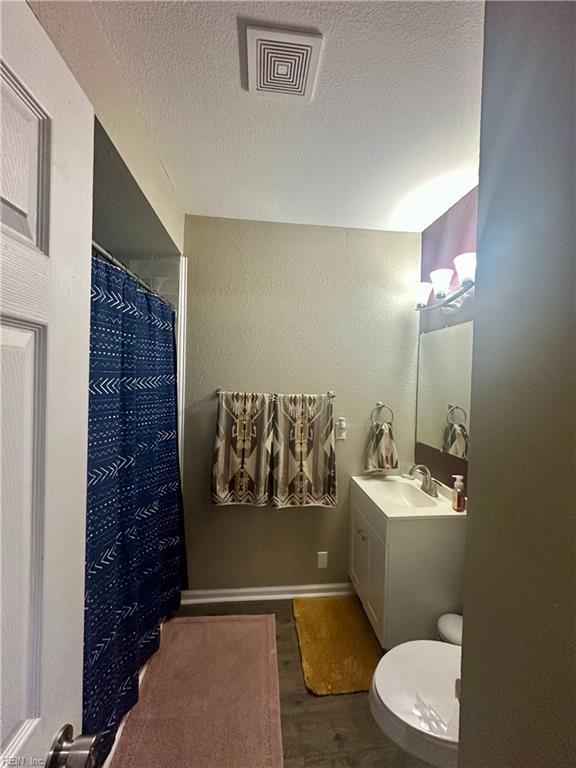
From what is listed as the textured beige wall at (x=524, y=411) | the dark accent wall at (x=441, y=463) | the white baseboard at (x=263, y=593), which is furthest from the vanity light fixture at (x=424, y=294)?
the white baseboard at (x=263, y=593)

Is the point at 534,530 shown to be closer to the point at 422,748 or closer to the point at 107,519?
the point at 422,748

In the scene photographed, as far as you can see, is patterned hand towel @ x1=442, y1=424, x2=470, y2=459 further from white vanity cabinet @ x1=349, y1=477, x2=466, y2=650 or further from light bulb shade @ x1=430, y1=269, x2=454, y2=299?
light bulb shade @ x1=430, y1=269, x2=454, y2=299

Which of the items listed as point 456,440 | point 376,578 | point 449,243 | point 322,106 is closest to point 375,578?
point 376,578

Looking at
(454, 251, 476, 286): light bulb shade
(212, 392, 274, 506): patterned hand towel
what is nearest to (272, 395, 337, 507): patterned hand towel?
(212, 392, 274, 506): patterned hand towel

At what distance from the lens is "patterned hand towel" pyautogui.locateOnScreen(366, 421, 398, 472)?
202cm

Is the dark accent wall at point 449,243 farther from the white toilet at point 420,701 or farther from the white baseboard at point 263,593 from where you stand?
the white baseboard at point 263,593

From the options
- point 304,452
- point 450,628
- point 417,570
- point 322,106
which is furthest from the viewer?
point 304,452

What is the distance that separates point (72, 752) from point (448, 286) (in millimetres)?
2182

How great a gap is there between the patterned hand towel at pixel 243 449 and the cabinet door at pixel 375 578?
2.14 feet

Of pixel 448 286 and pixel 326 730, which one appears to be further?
pixel 448 286

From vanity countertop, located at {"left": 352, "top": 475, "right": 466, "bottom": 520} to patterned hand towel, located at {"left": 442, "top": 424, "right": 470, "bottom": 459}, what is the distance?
0.21 meters

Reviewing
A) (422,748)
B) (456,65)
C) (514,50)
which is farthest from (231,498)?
(456,65)

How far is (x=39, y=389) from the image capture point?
0.47m

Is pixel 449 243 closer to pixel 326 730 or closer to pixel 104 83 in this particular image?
pixel 104 83
